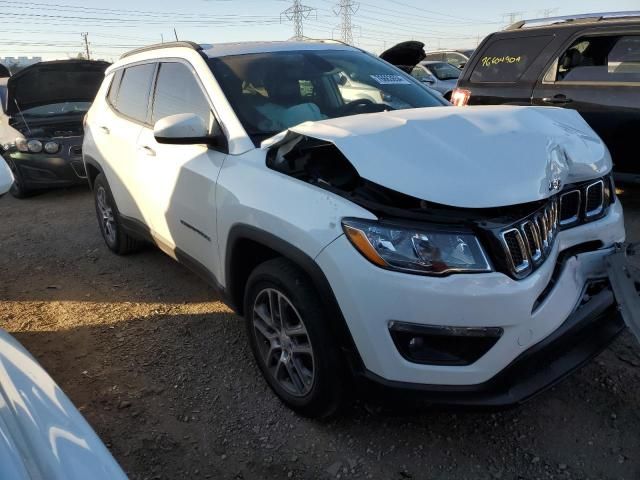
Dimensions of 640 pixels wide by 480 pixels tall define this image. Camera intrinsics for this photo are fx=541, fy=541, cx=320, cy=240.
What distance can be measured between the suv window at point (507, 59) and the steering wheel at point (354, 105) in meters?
3.44

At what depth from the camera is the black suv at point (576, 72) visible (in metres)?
5.18

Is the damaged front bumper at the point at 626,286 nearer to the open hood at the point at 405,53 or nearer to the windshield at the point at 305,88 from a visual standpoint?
the windshield at the point at 305,88

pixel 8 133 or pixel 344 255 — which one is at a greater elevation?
pixel 344 255

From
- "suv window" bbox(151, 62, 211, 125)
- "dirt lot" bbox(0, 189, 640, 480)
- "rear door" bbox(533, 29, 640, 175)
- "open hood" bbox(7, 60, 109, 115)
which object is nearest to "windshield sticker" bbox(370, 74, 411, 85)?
"suv window" bbox(151, 62, 211, 125)

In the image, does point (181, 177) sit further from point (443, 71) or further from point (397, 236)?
point (443, 71)

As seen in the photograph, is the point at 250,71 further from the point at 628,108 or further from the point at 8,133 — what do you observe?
the point at 8,133

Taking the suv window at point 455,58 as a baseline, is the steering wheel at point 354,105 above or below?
above

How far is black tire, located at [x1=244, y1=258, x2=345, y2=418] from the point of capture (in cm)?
224

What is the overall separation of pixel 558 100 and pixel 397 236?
176 inches

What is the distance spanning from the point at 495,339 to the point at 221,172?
1593mm

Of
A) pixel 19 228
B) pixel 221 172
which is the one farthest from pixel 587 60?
pixel 19 228

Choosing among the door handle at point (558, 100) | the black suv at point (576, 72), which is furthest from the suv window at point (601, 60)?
the door handle at point (558, 100)

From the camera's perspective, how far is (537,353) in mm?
2025

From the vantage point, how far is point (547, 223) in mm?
2137
